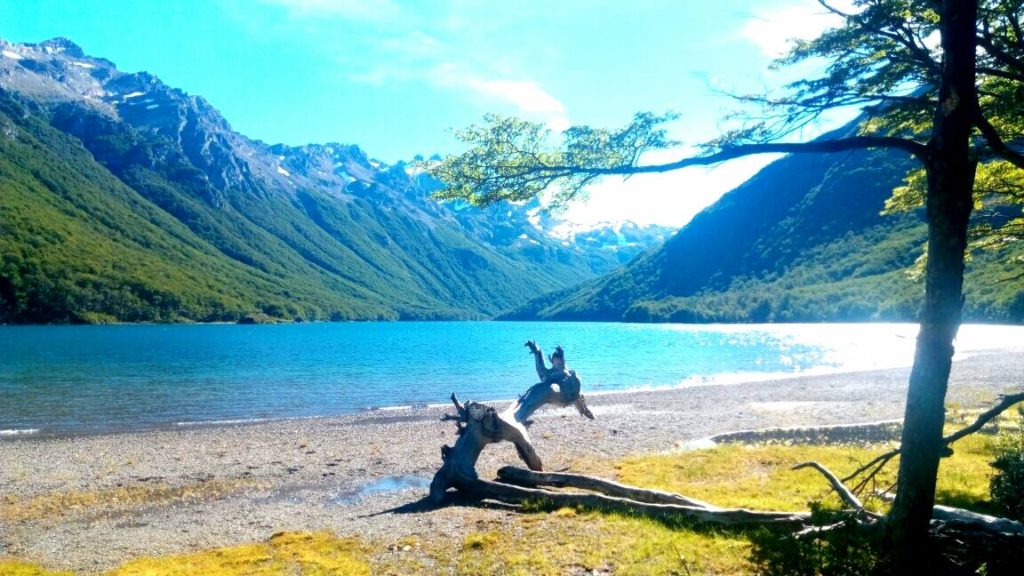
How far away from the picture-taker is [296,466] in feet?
75.0

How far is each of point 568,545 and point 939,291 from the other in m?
6.87

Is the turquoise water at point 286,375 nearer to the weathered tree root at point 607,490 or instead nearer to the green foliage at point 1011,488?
the green foliage at point 1011,488

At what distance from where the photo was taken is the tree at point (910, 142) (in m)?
5.95

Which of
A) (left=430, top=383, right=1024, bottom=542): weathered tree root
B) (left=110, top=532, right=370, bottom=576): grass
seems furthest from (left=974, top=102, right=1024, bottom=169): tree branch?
(left=110, top=532, right=370, bottom=576): grass

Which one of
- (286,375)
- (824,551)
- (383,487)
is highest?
(824,551)

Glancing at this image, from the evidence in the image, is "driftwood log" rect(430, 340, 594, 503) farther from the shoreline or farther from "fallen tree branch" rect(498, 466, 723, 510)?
the shoreline

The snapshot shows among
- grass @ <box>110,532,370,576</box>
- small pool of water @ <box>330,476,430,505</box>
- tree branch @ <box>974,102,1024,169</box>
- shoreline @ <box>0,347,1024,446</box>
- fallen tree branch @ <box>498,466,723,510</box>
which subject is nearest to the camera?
tree branch @ <box>974,102,1024,169</box>

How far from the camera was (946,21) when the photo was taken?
618 cm

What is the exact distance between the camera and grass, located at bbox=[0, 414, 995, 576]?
902 centimetres

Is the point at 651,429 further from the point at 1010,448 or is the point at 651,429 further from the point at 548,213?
the point at 548,213

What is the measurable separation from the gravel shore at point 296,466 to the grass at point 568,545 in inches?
34.4

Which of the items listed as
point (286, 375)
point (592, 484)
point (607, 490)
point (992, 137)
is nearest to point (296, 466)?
point (592, 484)

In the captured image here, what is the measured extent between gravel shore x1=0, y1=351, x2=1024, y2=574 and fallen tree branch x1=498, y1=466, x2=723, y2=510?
136 cm

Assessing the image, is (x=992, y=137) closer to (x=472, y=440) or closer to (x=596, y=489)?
(x=596, y=489)
